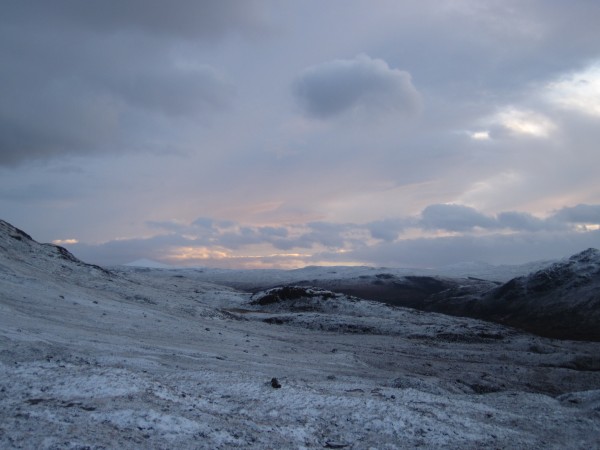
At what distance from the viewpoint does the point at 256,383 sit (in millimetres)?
17031

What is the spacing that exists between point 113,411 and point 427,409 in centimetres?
973

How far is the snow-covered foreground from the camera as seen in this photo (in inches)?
447

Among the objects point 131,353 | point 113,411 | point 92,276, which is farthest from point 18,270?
point 113,411

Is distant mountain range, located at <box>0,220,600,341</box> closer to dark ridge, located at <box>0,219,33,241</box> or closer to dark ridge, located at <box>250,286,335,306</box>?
dark ridge, located at <box>0,219,33,241</box>

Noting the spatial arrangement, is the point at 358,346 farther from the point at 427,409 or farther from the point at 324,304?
the point at 324,304

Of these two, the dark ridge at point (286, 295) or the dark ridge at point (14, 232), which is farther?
the dark ridge at point (286, 295)

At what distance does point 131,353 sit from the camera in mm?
20719

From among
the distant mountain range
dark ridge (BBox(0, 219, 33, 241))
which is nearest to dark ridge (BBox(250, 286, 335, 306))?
the distant mountain range

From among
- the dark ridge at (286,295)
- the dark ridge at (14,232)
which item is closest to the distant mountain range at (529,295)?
the dark ridge at (14,232)

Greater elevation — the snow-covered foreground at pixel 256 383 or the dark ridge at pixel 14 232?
the dark ridge at pixel 14 232

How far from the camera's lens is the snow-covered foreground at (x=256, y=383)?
11359mm

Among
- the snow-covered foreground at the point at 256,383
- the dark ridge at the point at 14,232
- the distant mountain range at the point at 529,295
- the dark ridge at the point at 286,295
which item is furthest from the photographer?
the dark ridge at the point at 286,295

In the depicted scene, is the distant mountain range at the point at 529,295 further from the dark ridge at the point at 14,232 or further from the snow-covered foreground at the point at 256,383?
the snow-covered foreground at the point at 256,383

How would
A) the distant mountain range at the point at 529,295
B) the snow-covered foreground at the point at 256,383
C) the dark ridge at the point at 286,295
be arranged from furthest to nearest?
1. the dark ridge at the point at 286,295
2. the distant mountain range at the point at 529,295
3. the snow-covered foreground at the point at 256,383
